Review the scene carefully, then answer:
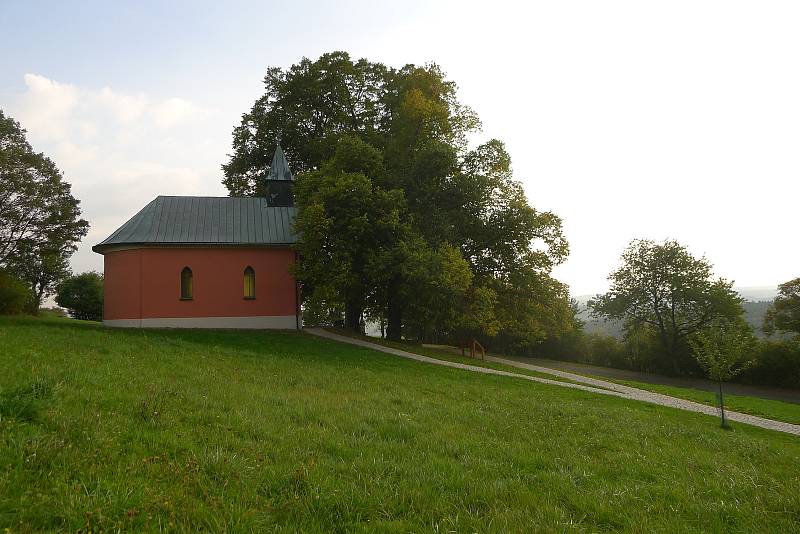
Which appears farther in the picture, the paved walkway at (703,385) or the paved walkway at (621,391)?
the paved walkway at (703,385)

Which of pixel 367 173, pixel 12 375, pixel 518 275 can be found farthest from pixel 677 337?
pixel 12 375

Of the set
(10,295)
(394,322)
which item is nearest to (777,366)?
(394,322)

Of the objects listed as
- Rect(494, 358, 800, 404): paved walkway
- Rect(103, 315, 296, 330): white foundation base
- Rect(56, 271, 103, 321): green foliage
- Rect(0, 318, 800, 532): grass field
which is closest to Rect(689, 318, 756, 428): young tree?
Rect(0, 318, 800, 532): grass field

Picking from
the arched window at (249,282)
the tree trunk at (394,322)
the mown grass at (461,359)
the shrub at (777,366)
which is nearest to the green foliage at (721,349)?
the mown grass at (461,359)

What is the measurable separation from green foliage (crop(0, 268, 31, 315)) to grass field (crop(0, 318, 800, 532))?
20.5m

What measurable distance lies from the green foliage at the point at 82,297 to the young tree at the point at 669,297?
144ft

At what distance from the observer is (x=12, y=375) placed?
7.85m

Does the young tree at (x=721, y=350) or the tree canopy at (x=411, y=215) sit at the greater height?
the tree canopy at (x=411, y=215)

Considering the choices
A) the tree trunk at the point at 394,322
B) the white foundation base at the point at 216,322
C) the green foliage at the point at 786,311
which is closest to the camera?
the white foundation base at the point at 216,322

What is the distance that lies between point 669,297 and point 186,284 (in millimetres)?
35250

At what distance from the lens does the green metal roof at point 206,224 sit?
25.8m

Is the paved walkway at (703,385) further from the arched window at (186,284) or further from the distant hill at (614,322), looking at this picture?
the arched window at (186,284)

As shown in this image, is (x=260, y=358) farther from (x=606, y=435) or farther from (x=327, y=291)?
(x=606, y=435)

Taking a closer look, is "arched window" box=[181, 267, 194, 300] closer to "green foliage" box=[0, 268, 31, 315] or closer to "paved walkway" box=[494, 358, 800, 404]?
"green foliage" box=[0, 268, 31, 315]
